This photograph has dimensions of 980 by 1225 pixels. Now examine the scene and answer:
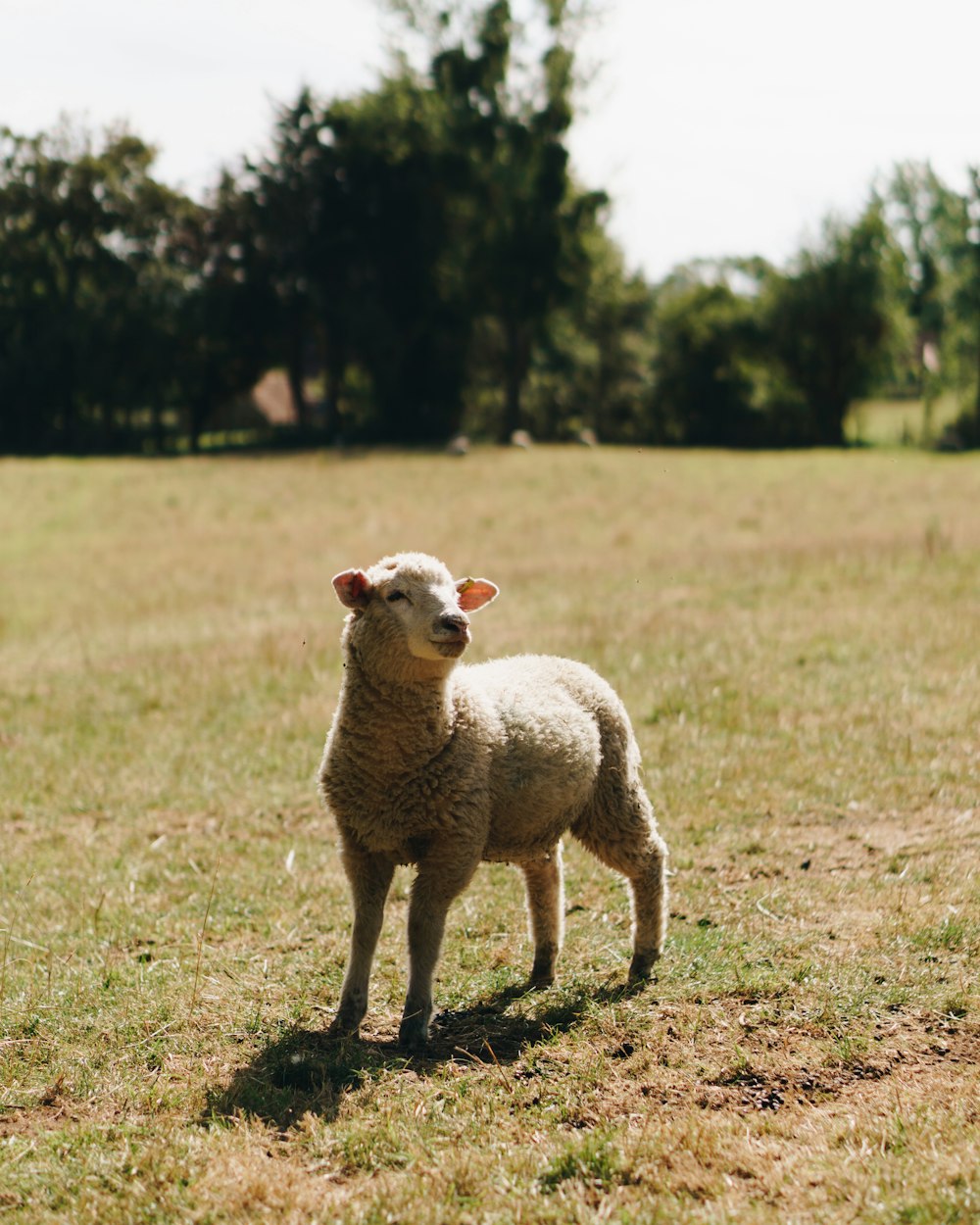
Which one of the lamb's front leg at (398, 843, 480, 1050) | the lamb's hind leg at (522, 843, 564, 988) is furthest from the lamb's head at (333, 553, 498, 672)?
the lamb's hind leg at (522, 843, 564, 988)

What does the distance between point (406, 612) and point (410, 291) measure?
166ft

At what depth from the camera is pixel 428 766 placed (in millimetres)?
5270

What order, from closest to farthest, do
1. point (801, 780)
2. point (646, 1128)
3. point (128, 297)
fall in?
point (646, 1128), point (801, 780), point (128, 297)

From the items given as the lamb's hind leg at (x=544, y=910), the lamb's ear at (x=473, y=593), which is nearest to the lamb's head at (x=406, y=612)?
the lamb's ear at (x=473, y=593)

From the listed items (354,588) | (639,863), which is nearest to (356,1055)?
(639,863)

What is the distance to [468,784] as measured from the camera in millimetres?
5289

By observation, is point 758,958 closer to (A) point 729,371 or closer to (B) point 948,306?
(A) point 729,371

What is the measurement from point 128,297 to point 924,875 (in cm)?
5360

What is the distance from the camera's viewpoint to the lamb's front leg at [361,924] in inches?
207

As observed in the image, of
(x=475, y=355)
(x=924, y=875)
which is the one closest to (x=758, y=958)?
(x=924, y=875)

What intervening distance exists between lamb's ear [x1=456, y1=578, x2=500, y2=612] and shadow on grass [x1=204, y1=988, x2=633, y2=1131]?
1.87 m

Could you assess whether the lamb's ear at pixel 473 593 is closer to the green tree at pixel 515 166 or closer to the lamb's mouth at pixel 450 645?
the lamb's mouth at pixel 450 645

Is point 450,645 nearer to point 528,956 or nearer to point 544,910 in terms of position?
point 544,910

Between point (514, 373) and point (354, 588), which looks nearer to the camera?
point (354, 588)
